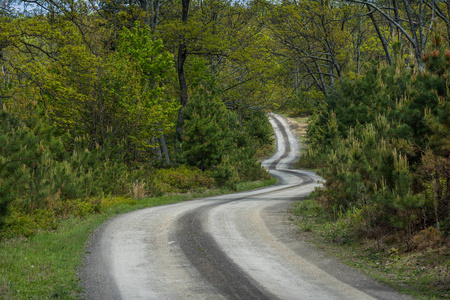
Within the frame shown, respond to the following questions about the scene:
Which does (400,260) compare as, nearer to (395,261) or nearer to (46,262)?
(395,261)

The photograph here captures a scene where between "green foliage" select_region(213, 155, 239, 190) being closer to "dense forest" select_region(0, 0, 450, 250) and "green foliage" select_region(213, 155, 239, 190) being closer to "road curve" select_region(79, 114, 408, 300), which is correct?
"dense forest" select_region(0, 0, 450, 250)

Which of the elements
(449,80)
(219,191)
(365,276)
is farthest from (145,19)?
(365,276)

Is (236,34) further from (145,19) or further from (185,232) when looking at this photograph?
(185,232)

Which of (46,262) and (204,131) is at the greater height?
(204,131)

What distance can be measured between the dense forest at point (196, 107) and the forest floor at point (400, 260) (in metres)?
0.49

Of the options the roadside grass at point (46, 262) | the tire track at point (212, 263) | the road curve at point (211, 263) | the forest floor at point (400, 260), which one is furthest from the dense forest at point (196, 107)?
the tire track at point (212, 263)

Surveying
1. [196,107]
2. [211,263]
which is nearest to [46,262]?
[211,263]

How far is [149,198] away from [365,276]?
13.8 metres

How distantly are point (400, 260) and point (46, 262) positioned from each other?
23.4 feet

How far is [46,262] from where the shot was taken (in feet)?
26.6

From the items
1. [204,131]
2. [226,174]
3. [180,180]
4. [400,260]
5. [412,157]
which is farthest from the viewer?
[226,174]

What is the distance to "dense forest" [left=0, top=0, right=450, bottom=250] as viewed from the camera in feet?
29.5

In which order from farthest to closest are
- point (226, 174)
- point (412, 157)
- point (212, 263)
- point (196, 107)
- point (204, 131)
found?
1. point (226, 174)
2. point (196, 107)
3. point (204, 131)
4. point (412, 157)
5. point (212, 263)

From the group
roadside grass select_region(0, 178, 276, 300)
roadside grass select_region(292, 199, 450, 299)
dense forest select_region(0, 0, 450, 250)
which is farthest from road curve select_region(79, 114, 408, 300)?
dense forest select_region(0, 0, 450, 250)
